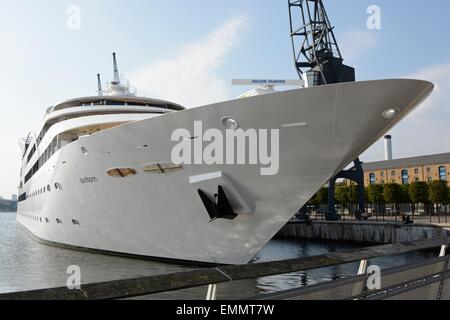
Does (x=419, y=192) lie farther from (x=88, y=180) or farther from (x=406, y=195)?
(x=88, y=180)

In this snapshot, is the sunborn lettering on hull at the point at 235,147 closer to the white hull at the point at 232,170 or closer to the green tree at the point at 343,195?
the white hull at the point at 232,170

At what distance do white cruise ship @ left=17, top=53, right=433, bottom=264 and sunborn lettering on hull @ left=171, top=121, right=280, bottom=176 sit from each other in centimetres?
9

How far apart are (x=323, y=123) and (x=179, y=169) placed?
4.21m

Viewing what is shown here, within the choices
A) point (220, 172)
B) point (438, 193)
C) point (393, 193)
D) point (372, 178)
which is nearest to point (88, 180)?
point (220, 172)

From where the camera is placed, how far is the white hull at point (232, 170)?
10172 mm

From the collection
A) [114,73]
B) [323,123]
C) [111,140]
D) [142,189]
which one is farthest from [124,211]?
[114,73]

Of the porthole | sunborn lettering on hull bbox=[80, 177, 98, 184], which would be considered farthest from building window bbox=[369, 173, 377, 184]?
the porthole

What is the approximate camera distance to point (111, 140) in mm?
13305

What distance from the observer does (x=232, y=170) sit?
11398 mm

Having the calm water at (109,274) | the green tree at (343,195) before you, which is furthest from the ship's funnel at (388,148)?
the calm water at (109,274)

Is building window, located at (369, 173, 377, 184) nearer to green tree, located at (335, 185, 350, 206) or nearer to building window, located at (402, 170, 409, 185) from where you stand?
building window, located at (402, 170, 409, 185)

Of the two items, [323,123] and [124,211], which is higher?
[323,123]

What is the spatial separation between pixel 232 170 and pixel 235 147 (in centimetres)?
69
